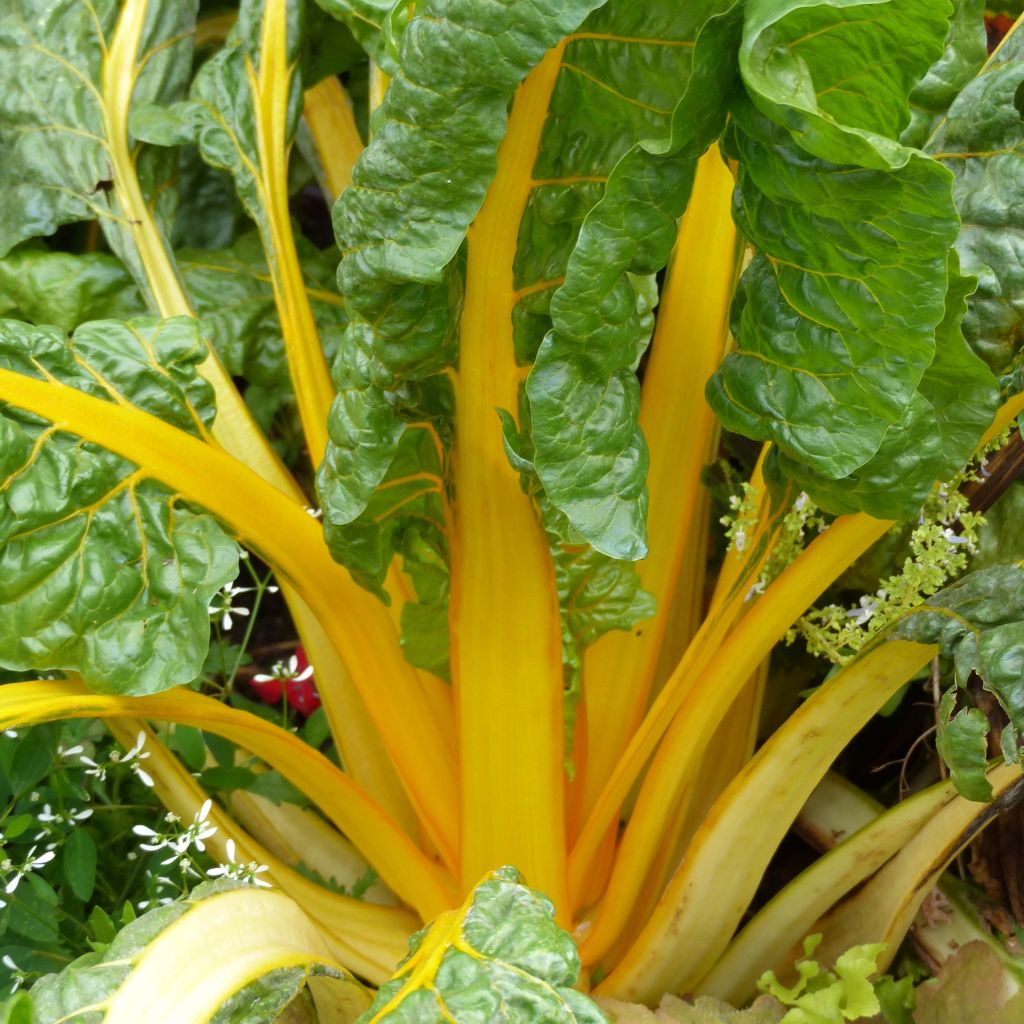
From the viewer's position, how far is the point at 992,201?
3.29 ft

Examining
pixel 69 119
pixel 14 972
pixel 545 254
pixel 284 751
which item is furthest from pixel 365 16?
pixel 14 972

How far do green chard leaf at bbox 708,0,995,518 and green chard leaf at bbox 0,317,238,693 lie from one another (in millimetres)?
517

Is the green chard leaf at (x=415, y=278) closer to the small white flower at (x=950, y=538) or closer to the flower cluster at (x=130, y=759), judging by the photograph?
the flower cluster at (x=130, y=759)

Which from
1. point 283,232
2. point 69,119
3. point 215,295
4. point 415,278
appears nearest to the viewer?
point 415,278

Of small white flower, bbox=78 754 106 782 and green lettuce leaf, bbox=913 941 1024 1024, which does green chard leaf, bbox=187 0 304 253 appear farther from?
green lettuce leaf, bbox=913 941 1024 1024

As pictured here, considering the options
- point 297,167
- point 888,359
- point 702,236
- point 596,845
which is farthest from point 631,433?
point 297,167

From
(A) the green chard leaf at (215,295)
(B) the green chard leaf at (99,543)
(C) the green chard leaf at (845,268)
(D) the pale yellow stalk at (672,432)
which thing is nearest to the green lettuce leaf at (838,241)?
(C) the green chard leaf at (845,268)

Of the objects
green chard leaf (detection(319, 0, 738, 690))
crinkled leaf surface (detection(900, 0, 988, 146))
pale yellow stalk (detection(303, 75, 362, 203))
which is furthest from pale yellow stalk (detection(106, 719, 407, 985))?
crinkled leaf surface (detection(900, 0, 988, 146))

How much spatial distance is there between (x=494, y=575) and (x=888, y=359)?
40 cm

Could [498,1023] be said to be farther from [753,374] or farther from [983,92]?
[983,92]

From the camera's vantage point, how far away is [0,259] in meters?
1.45

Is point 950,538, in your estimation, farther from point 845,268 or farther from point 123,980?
point 123,980

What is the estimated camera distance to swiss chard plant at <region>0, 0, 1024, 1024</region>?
833mm

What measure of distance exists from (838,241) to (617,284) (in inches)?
6.2
